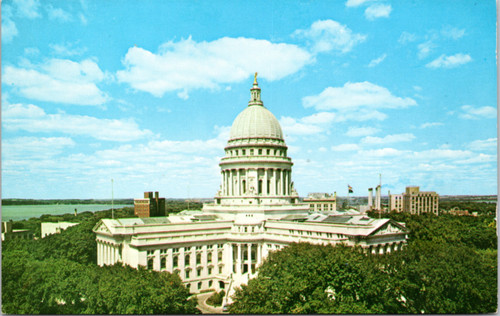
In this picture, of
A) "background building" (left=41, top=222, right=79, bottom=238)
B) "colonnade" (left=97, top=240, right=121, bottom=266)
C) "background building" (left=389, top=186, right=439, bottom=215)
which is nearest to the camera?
"colonnade" (left=97, top=240, right=121, bottom=266)

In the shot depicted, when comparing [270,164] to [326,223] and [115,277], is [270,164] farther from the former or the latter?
[115,277]

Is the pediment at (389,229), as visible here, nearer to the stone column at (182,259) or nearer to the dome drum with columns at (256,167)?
the dome drum with columns at (256,167)

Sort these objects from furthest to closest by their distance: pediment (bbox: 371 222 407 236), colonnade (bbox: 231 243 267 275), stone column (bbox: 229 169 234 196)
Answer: stone column (bbox: 229 169 234 196) → colonnade (bbox: 231 243 267 275) → pediment (bbox: 371 222 407 236)

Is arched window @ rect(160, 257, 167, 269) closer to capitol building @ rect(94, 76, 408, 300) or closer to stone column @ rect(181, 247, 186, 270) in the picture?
capitol building @ rect(94, 76, 408, 300)

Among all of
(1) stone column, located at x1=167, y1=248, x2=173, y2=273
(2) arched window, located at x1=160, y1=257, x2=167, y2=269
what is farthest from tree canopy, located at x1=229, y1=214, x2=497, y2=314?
(2) arched window, located at x1=160, y1=257, x2=167, y2=269

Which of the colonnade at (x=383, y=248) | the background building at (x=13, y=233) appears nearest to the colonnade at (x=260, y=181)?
the colonnade at (x=383, y=248)

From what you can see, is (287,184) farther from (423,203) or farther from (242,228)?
(423,203)
